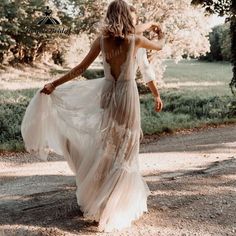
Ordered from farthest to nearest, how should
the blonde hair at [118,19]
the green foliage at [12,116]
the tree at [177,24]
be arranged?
the tree at [177,24], the green foliage at [12,116], the blonde hair at [118,19]

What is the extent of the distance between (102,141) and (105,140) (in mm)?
34

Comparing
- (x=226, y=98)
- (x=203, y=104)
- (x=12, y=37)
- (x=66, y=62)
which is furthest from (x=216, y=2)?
(x=66, y=62)

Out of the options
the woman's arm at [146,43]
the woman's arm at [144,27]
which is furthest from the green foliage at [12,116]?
the woman's arm at [146,43]

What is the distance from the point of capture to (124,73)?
4.03m

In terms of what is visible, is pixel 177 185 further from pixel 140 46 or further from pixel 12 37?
pixel 12 37

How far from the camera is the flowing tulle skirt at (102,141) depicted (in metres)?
4.09

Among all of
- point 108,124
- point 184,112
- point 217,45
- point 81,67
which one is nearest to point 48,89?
point 81,67

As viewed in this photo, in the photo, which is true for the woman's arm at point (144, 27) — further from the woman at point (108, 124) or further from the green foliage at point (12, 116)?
the green foliage at point (12, 116)

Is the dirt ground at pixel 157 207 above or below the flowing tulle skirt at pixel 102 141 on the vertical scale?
below

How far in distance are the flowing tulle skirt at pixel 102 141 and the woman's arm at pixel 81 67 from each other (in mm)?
181

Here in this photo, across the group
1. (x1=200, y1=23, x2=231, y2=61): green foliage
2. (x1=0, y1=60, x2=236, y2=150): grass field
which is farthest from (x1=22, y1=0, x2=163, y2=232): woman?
(x1=200, y1=23, x2=231, y2=61): green foliage

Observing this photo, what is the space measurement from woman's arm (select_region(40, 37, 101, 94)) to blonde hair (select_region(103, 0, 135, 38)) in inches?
9.1

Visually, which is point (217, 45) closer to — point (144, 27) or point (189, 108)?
point (189, 108)

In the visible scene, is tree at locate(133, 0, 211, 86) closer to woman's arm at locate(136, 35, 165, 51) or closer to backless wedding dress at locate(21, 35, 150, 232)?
woman's arm at locate(136, 35, 165, 51)
